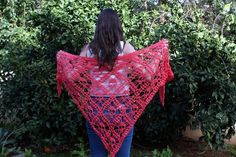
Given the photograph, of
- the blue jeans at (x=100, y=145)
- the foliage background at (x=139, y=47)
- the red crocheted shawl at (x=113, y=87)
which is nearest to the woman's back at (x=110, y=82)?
the red crocheted shawl at (x=113, y=87)

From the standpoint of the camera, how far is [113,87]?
10.5ft

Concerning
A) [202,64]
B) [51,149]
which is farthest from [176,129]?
[51,149]

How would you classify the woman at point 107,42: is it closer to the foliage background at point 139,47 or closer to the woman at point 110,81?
the woman at point 110,81

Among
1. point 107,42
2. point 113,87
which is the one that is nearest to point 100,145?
point 113,87

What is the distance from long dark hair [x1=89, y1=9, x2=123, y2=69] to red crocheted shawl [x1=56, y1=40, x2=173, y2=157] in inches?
2.8

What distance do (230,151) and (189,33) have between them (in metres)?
1.80

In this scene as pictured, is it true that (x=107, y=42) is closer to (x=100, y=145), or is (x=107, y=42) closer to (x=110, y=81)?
(x=110, y=81)

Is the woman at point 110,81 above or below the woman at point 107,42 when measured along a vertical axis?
below

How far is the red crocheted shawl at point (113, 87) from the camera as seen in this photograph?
3.21m

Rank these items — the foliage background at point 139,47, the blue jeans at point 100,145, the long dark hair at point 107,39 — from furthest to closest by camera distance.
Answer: the foliage background at point 139,47
the blue jeans at point 100,145
the long dark hair at point 107,39

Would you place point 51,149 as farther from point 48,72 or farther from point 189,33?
point 189,33

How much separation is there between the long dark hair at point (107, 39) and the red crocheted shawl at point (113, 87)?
7 cm

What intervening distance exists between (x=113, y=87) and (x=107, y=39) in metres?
0.37

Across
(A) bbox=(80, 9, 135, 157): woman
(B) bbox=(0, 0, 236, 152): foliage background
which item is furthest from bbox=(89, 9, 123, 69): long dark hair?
(B) bbox=(0, 0, 236, 152): foliage background
